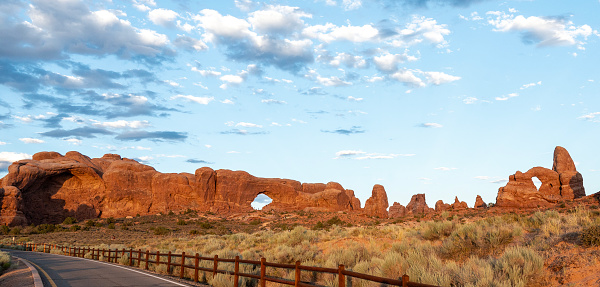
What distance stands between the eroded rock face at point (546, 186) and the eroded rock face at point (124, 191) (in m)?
24.8

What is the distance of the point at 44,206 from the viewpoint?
6794cm

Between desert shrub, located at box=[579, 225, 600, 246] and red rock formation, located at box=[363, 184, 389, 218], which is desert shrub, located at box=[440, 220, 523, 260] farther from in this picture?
red rock formation, located at box=[363, 184, 389, 218]

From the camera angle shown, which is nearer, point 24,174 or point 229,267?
point 229,267

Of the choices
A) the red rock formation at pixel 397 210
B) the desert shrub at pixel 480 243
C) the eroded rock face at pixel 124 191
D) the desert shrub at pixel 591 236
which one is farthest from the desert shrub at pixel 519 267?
the red rock formation at pixel 397 210

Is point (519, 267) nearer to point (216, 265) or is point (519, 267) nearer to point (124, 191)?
point (216, 265)

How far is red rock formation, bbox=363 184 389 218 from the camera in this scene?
71.8 m

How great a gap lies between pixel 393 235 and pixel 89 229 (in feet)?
176

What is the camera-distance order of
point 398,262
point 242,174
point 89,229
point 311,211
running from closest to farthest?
1. point 398,262
2. point 89,229
3. point 311,211
4. point 242,174

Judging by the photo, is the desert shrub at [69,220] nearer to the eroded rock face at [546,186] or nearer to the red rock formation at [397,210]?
the red rock formation at [397,210]

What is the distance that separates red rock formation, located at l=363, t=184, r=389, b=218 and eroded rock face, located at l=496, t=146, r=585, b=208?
2135cm

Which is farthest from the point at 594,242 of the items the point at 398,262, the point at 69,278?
the point at 69,278

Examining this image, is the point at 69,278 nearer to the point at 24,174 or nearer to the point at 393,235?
the point at 393,235

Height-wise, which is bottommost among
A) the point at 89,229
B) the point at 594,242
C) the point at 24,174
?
the point at 89,229

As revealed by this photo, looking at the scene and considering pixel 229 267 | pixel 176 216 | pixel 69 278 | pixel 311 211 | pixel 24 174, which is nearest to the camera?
pixel 69 278
